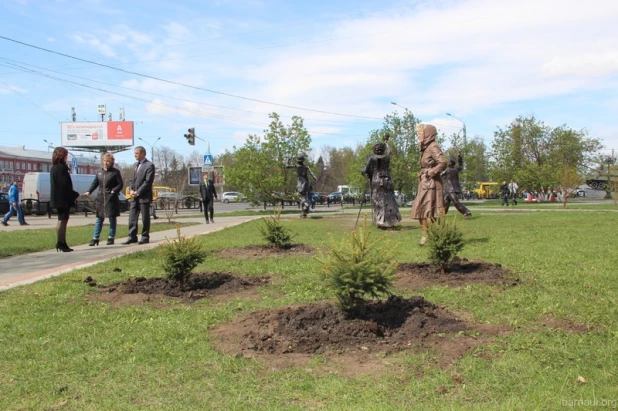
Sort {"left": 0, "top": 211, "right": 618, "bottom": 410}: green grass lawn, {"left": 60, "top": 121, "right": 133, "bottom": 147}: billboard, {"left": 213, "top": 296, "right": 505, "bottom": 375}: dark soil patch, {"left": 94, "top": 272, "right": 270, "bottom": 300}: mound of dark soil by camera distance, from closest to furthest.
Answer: {"left": 0, "top": 211, "right": 618, "bottom": 410}: green grass lawn
{"left": 213, "top": 296, "right": 505, "bottom": 375}: dark soil patch
{"left": 94, "top": 272, "right": 270, "bottom": 300}: mound of dark soil
{"left": 60, "top": 121, "right": 133, "bottom": 147}: billboard

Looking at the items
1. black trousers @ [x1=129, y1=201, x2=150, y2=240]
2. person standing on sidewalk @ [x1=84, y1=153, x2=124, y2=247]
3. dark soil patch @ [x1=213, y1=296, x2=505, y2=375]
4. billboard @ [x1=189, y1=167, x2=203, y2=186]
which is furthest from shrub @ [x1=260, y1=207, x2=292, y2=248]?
billboard @ [x1=189, y1=167, x2=203, y2=186]

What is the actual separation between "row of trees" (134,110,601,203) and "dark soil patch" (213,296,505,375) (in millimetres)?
23921

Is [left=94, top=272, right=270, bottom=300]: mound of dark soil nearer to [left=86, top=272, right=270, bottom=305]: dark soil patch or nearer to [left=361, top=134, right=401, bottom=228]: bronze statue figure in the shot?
[left=86, top=272, right=270, bottom=305]: dark soil patch

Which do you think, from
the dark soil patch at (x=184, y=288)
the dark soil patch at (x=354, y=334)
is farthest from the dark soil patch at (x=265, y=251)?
the dark soil patch at (x=354, y=334)

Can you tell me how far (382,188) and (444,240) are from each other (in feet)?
24.0

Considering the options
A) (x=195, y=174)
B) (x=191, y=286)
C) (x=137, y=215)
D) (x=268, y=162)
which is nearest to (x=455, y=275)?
(x=191, y=286)

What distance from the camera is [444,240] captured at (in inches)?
262

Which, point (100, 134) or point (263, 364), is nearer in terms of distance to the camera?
point (263, 364)

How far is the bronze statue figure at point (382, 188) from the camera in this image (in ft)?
45.7

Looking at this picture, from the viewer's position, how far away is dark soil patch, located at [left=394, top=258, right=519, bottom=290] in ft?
20.3

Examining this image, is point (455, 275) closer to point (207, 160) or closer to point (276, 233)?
point (276, 233)

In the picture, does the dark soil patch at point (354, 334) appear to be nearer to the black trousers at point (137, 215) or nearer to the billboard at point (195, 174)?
the black trousers at point (137, 215)

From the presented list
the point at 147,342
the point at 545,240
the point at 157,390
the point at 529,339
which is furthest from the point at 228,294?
the point at 545,240

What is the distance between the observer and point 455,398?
9.98 feet
